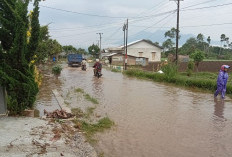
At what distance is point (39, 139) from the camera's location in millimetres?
4785

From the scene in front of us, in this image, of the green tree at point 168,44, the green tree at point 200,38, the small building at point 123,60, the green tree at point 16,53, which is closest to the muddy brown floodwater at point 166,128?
the green tree at point 16,53

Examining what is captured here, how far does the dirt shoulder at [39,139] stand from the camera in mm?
4258

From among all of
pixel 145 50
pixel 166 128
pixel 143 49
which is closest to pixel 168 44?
pixel 145 50

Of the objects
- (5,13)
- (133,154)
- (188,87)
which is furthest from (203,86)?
(5,13)

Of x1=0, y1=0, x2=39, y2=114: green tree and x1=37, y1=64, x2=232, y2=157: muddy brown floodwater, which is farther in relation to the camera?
x1=0, y1=0, x2=39, y2=114: green tree

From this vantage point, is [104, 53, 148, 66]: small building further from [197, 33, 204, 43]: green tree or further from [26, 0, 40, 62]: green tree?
[197, 33, 204, 43]: green tree

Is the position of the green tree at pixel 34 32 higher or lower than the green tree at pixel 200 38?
lower

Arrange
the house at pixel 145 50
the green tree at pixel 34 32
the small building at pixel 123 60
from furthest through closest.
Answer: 1. the house at pixel 145 50
2. the small building at pixel 123 60
3. the green tree at pixel 34 32

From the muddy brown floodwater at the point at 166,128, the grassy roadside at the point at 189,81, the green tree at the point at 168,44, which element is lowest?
the muddy brown floodwater at the point at 166,128

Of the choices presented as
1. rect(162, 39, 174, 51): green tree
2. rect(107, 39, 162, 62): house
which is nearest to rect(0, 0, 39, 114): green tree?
rect(107, 39, 162, 62): house

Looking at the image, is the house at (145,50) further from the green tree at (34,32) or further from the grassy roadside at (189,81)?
the green tree at (34,32)

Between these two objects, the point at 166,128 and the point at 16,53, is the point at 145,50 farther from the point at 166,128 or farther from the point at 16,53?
the point at 16,53

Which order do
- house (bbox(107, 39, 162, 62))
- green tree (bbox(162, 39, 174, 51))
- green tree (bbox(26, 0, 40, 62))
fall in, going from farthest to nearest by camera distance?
green tree (bbox(162, 39, 174, 51)), house (bbox(107, 39, 162, 62)), green tree (bbox(26, 0, 40, 62))

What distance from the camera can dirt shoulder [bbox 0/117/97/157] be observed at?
4258 mm
